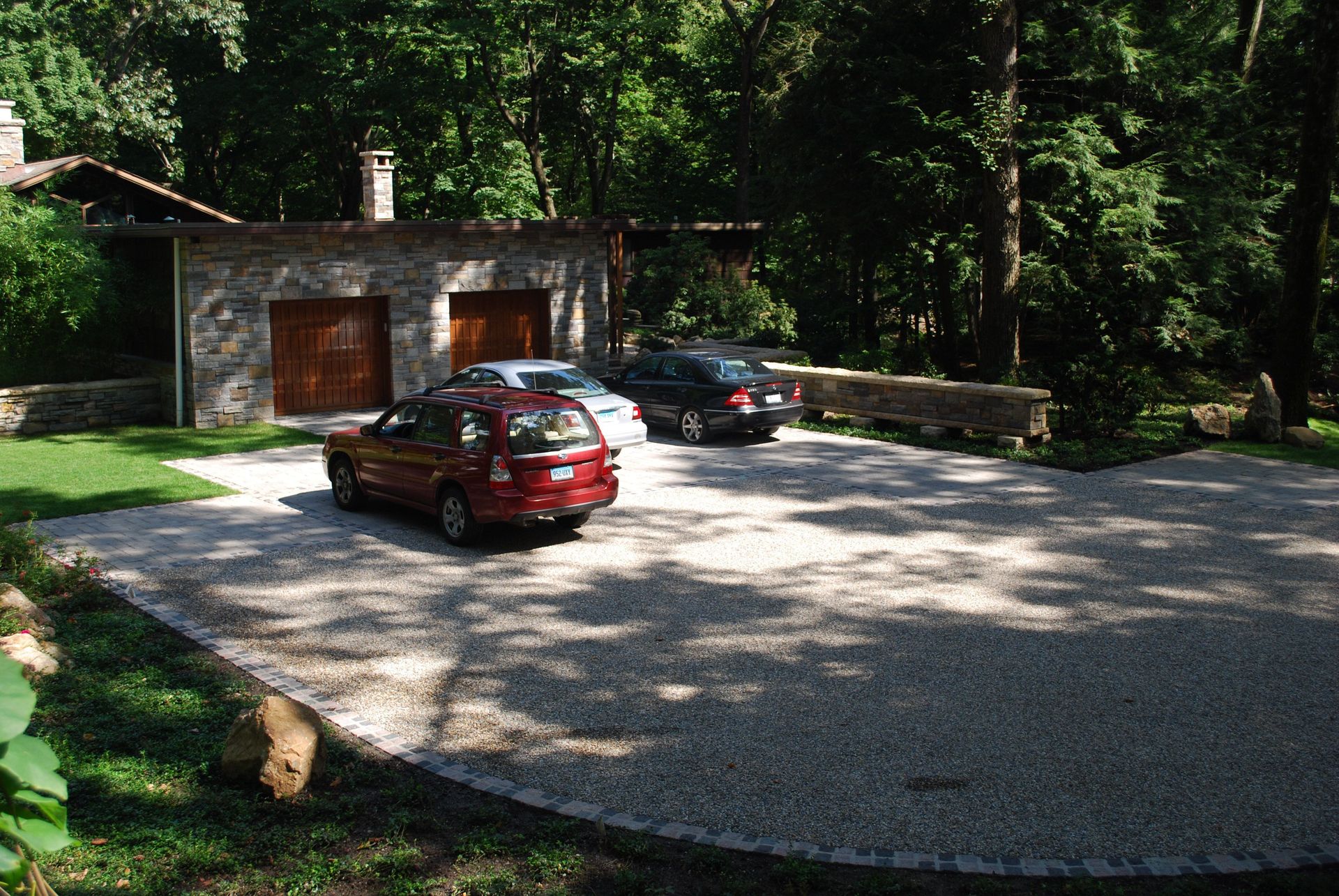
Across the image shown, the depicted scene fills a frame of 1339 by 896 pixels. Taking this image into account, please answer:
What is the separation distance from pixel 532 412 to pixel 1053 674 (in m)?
6.11

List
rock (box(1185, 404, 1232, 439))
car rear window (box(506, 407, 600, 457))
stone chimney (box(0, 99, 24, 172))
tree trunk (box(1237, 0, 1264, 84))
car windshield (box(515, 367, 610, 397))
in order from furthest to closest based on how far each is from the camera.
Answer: tree trunk (box(1237, 0, 1264, 84)), stone chimney (box(0, 99, 24, 172)), rock (box(1185, 404, 1232, 439)), car windshield (box(515, 367, 610, 397)), car rear window (box(506, 407, 600, 457))

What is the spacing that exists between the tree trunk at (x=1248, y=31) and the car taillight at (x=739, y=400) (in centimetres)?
1657

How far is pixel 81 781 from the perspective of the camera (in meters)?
6.43

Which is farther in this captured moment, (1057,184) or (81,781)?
(1057,184)

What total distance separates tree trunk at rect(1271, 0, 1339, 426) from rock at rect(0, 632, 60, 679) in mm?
19139

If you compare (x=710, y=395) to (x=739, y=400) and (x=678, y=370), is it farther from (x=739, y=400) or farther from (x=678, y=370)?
(x=678, y=370)

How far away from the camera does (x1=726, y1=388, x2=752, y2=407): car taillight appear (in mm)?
18469

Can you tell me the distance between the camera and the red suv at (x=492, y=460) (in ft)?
39.2

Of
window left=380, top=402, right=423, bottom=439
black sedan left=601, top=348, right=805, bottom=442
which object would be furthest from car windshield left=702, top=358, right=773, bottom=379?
window left=380, top=402, right=423, bottom=439

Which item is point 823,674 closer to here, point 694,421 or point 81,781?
point 81,781

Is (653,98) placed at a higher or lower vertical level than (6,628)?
higher

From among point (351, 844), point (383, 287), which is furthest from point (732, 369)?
point (351, 844)

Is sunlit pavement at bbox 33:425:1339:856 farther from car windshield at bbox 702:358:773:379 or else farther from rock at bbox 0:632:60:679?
car windshield at bbox 702:358:773:379

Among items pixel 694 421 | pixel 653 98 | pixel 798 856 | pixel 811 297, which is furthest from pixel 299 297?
pixel 653 98
